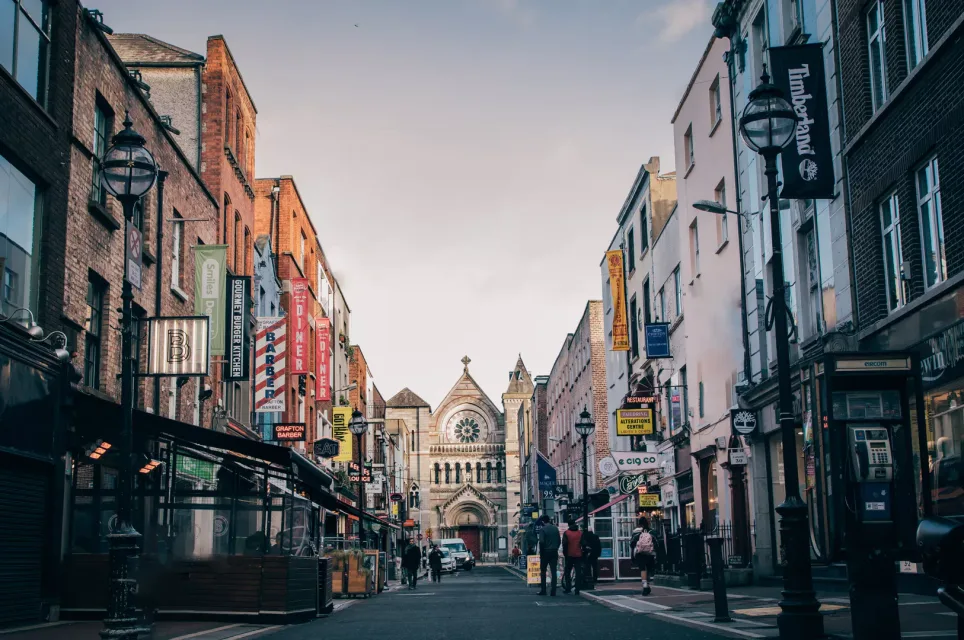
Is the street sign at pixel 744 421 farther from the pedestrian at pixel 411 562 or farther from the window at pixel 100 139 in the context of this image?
the pedestrian at pixel 411 562

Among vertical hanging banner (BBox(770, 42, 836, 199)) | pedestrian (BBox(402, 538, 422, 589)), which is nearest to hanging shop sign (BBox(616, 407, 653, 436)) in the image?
pedestrian (BBox(402, 538, 422, 589))

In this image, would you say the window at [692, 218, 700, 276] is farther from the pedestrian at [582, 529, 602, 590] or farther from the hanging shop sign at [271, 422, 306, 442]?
the hanging shop sign at [271, 422, 306, 442]

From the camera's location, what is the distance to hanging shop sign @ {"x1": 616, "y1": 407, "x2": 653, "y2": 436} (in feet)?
118

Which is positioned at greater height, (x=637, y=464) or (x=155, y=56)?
(x=155, y=56)

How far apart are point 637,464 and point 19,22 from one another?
24446 millimetres

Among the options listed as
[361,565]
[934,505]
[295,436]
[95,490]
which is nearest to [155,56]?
[295,436]

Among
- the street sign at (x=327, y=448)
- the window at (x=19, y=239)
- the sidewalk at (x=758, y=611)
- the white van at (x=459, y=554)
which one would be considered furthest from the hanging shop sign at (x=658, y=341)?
the white van at (x=459, y=554)

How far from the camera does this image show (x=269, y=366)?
116ft

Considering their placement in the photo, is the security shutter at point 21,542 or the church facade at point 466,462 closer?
the security shutter at point 21,542

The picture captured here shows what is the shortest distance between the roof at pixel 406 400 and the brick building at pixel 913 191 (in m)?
97.1

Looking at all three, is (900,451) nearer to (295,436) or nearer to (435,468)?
(295,436)

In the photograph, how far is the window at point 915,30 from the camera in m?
15.6

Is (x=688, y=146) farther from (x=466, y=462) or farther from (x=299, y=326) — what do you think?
(x=466, y=462)

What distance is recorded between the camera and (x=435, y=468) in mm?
112750
